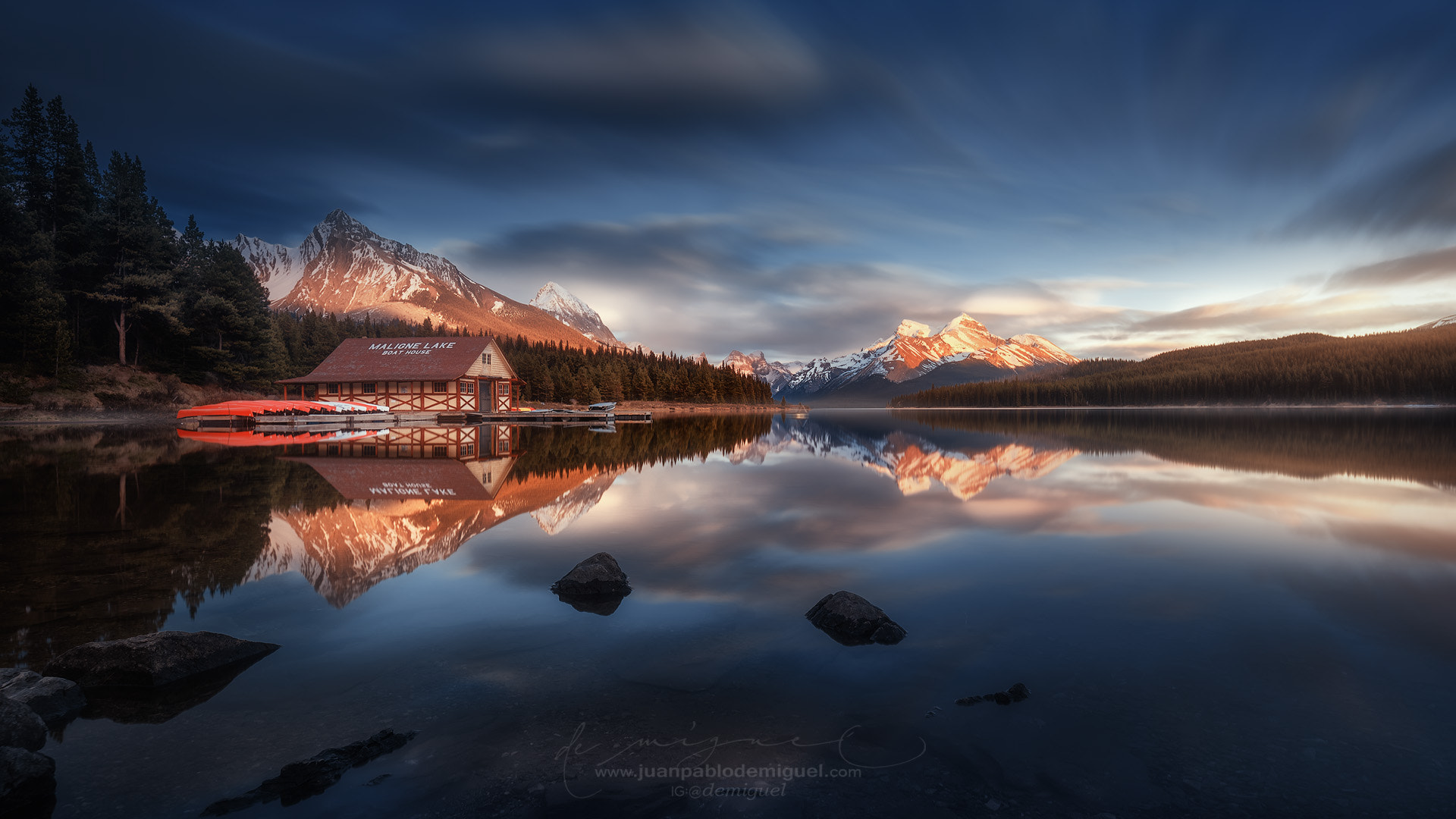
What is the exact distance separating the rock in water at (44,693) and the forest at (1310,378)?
619 ft

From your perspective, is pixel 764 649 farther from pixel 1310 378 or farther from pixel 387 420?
pixel 1310 378

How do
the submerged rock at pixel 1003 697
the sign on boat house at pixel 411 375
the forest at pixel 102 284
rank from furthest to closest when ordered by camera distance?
the sign on boat house at pixel 411 375
the forest at pixel 102 284
the submerged rock at pixel 1003 697

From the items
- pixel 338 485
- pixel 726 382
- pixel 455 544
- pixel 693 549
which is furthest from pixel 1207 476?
pixel 726 382

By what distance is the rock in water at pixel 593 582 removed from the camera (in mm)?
8820

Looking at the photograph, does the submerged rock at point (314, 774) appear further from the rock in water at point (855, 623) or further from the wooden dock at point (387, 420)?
the wooden dock at point (387, 420)

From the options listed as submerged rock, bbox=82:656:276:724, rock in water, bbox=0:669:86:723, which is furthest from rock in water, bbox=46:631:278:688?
rock in water, bbox=0:669:86:723

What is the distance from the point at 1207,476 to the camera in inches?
838

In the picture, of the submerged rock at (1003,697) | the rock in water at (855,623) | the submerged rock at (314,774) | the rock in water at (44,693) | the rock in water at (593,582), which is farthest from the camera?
the rock in water at (593,582)

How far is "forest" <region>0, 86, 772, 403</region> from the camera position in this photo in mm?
49438

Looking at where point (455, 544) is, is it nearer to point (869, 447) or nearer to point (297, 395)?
point (869, 447)

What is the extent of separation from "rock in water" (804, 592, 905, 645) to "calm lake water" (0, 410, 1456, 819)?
204 millimetres

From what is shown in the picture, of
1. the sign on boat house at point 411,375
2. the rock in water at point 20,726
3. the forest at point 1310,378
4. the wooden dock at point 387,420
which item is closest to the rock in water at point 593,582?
the rock in water at point 20,726

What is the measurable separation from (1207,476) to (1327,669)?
17.8m

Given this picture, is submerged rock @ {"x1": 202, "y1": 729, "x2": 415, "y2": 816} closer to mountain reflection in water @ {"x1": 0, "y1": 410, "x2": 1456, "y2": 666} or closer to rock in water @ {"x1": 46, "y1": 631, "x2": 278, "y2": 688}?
rock in water @ {"x1": 46, "y1": 631, "x2": 278, "y2": 688}
